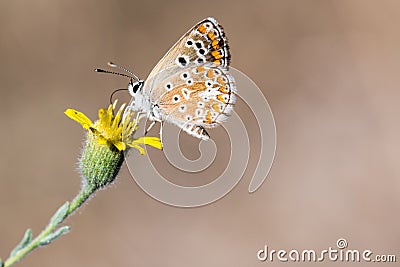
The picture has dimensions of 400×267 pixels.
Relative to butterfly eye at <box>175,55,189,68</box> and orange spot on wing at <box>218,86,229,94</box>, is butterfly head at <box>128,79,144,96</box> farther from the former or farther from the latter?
orange spot on wing at <box>218,86,229,94</box>

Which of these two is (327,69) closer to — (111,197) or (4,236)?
(111,197)

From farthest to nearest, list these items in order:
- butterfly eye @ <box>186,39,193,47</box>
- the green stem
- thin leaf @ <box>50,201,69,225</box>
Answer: butterfly eye @ <box>186,39,193,47</box> < thin leaf @ <box>50,201,69,225</box> < the green stem

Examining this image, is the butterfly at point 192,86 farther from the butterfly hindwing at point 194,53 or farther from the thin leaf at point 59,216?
the thin leaf at point 59,216

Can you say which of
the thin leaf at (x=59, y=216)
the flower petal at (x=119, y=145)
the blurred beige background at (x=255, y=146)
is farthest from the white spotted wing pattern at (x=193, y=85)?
the blurred beige background at (x=255, y=146)

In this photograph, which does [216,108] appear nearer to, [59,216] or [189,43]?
[189,43]

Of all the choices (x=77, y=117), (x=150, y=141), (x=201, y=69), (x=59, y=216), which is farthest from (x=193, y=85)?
(x=59, y=216)

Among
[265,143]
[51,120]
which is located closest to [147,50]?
[51,120]

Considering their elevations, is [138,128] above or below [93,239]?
below

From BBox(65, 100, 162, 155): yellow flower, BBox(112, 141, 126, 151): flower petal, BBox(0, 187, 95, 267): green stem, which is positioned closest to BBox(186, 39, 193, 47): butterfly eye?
BBox(65, 100, 162, 155): yellow flower
